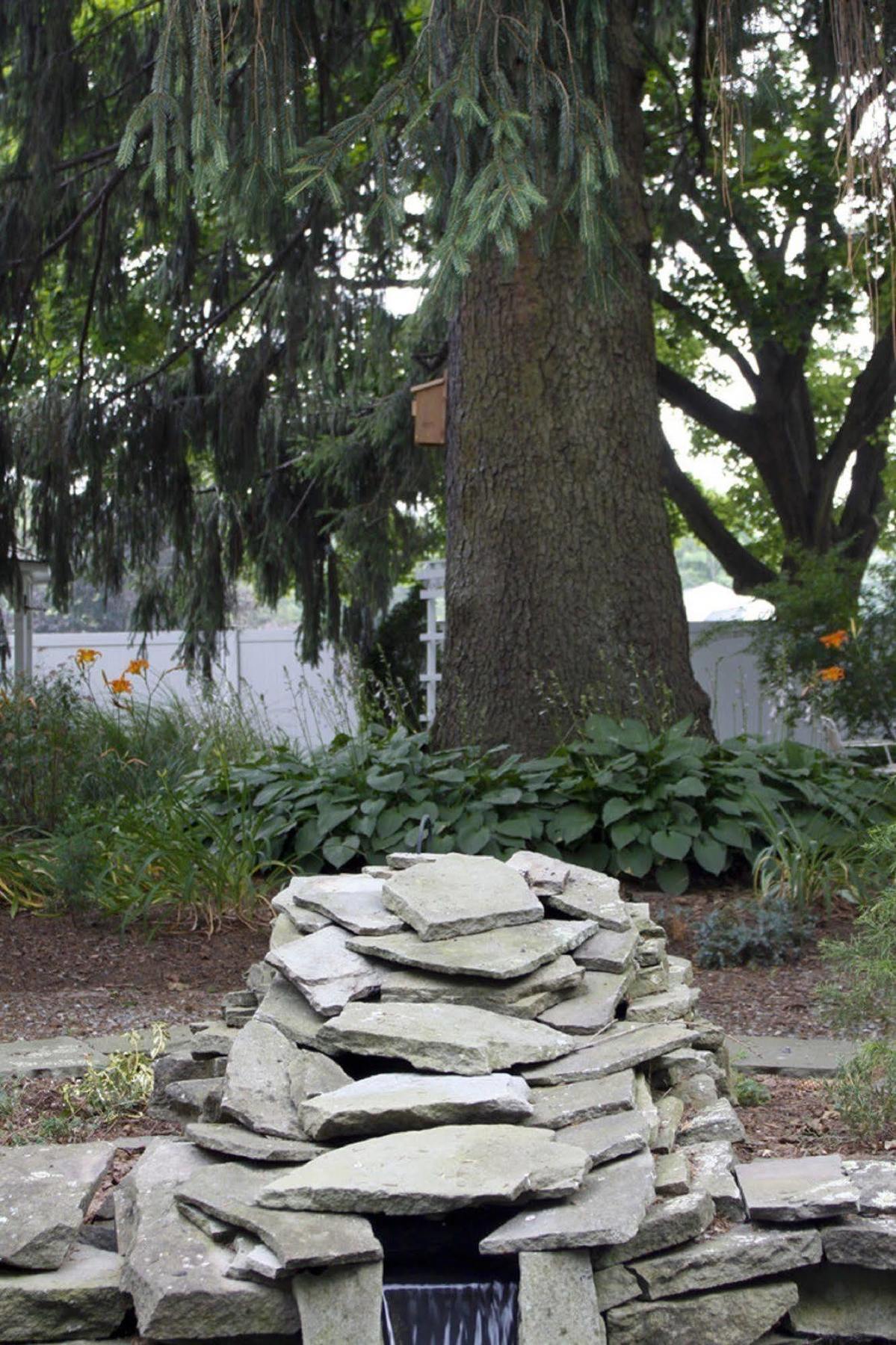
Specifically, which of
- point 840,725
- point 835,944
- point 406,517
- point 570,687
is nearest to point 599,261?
point 570,687

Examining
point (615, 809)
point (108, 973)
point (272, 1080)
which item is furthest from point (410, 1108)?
point (615, 809)

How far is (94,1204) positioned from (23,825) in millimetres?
4124

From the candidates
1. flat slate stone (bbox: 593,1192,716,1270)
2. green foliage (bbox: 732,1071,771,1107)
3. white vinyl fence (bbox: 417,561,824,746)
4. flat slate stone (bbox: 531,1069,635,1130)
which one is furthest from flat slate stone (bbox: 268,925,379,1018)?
white vinyl fence (bbox: 417,561,824,746)

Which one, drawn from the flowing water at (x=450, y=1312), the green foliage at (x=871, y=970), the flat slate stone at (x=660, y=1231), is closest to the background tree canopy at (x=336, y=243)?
the green foliage at (x=871, y=970)

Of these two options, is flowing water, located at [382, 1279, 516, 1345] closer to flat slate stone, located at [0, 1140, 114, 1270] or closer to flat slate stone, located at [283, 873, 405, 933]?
flat slate stone, located at [0, 1140, 114, 1270]

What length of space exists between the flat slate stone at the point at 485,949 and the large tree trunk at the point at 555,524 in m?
3.23

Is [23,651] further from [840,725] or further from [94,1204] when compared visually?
[94,1204]

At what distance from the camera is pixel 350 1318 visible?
215 centimetres

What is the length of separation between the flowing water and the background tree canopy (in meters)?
2.90

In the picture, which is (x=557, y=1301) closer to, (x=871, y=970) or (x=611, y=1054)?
(x=611, y=1054)

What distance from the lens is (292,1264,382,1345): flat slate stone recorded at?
2145 millimetres

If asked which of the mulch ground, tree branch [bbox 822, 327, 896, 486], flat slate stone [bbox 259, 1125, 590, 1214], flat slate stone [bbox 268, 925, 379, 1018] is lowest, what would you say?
the mulch ground

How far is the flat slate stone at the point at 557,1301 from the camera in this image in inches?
85.8

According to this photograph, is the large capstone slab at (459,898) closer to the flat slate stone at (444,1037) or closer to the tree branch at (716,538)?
the flat slate stone at (444,1037)
